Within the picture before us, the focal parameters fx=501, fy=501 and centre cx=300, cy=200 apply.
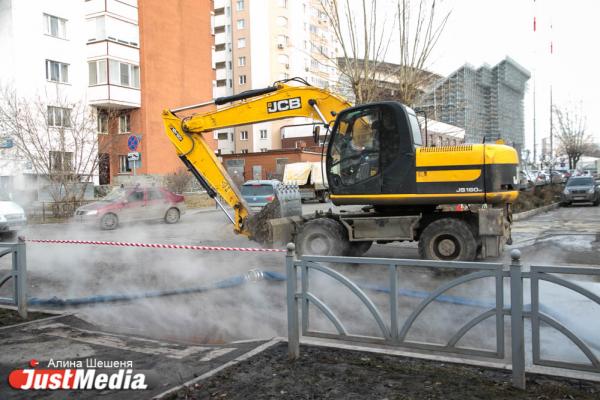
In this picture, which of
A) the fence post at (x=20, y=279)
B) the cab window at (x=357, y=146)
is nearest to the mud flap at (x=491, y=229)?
the cab window at (x=357, y=146)

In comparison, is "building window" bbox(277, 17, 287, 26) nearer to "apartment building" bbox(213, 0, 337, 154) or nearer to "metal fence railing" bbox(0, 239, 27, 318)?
"apartment building" bbox(213, 0, 337, 154)

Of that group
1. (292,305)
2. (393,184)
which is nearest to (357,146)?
(393,184)

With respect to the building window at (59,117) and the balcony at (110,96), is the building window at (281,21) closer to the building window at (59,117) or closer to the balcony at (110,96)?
the balcony at (110,96)

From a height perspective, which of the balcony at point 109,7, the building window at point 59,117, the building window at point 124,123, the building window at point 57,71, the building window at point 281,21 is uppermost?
the building window at point 281,21

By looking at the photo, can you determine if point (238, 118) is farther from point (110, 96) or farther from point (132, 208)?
point (110, 96)

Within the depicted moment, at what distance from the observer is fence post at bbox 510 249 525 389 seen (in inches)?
143

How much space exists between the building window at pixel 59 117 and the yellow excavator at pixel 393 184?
1425cm

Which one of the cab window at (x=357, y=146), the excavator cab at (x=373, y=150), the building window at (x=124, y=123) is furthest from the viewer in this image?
the building window at (x=124, y=123)

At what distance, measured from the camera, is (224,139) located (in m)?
65.1

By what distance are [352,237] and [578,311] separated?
538 centimetres

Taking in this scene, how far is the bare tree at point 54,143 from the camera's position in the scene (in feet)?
68.0

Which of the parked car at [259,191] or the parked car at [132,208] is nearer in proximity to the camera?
the parked car at [132,208]

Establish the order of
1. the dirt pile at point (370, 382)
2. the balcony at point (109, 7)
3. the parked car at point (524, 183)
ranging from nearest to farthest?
1. the dirt pile at point (370, 382)
2. the parked car at point (524, 183)
3. the balcony at point (109, 7)

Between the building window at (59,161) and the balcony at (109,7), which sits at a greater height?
the balcony at (109,7)
